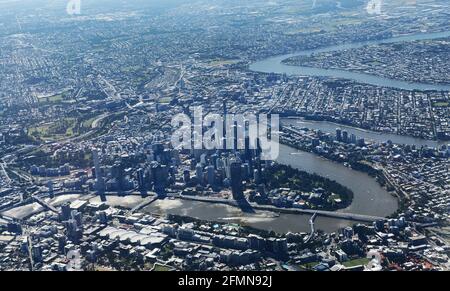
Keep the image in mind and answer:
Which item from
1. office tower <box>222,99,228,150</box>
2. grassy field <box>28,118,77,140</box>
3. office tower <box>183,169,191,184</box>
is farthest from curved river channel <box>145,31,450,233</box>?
grassy field <box>28,118,77,140</box>

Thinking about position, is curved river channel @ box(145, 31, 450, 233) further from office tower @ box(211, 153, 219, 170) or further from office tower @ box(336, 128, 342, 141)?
office tower @ box(211, 153, 219, 170)

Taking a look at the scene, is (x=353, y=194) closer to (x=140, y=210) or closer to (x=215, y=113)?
(x=140, y=210)

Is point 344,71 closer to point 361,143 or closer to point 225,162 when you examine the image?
point 361,143

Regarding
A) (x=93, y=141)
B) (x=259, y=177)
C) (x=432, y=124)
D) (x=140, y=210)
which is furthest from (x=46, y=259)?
(x=432, y=124)
